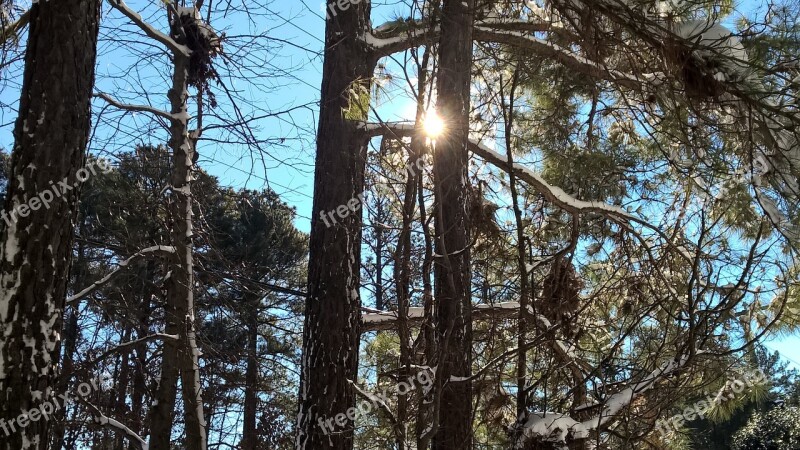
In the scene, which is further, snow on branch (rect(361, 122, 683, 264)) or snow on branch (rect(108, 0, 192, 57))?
snow on branch (rect(108, 0, 192, 57))

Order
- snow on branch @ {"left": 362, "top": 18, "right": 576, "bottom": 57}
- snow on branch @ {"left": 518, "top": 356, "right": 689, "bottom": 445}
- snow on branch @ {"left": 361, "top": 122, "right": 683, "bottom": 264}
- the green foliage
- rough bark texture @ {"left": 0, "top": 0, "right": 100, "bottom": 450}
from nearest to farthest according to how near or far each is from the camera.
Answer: rough bark texture @ {"left": 0, "top": 0, "right": 100, "bottom": 450} < snow on branch @ {"left": 518, "top": 356, "right": 689, "bottom": 445} < snow on branch @ {"left": 362, "top": 18, "right": 576, "bottom": 57} < snow on branch @ {"left": 361, "top": 122, "right": 683, "bottom": 264} < the green foliage

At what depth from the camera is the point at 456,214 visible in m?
3.97

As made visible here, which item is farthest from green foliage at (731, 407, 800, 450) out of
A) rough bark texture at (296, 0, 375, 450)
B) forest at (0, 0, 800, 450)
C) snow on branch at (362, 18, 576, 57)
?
rough bark texture at (296, 0, 375, 450)

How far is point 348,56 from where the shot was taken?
431 cm

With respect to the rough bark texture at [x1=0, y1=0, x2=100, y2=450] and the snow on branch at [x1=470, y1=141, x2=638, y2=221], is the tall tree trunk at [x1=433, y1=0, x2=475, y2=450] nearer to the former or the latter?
the snow on branch at [x1=470, y1=141, x2=638, y2=221]

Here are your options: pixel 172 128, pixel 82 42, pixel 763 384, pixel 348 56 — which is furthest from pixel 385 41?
pixel 763 384

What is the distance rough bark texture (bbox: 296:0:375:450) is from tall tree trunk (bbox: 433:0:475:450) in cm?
52

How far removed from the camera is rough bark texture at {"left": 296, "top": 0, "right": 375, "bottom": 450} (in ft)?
12.3

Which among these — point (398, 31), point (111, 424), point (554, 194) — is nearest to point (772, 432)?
point (554, 194)

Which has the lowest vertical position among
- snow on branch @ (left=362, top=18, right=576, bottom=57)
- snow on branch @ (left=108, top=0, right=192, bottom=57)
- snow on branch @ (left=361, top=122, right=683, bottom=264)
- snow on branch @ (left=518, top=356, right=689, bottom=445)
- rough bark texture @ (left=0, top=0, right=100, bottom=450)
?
snow on branch @ (left=518, top=356, right=689, bottom=445)

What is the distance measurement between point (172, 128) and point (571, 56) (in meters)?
4.13

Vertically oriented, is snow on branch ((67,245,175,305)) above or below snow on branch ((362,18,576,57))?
below

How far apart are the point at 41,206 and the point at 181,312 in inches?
142

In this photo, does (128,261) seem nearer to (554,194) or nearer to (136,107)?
(136,107)
